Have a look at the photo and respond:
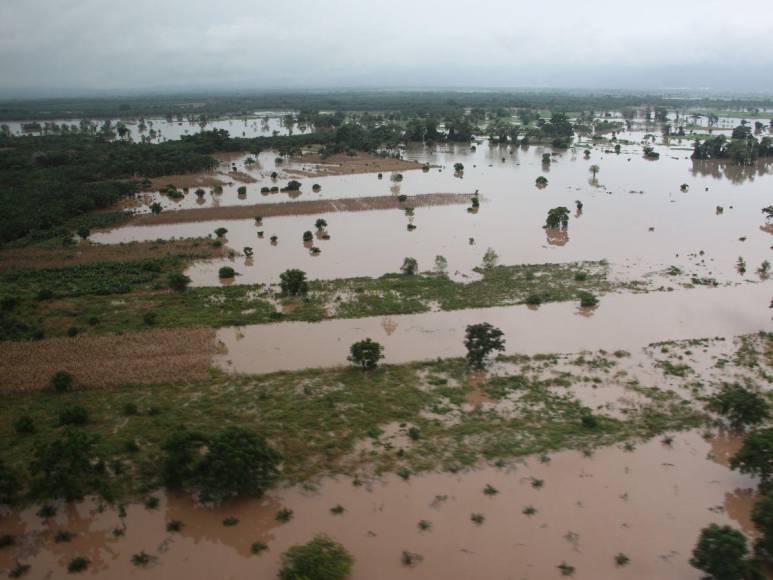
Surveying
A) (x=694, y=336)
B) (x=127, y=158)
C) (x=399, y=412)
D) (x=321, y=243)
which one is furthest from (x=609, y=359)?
(x=127, y=158)

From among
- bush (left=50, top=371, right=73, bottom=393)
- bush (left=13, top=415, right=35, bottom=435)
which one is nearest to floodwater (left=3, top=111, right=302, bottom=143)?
bush (left=50, top=371, right=73, bottom=393)

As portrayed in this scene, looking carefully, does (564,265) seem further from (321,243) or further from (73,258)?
(73,258)

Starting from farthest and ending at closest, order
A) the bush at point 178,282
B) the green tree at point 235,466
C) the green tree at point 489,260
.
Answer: the green tree at point 489,260 < the bush at point 178,282 < the green tree at point 235,466

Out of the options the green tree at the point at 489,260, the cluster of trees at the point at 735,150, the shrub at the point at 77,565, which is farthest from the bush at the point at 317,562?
the cluster of trees at the point at 735,150

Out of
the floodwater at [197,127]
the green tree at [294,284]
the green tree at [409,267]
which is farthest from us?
the floodwater at [197,127]

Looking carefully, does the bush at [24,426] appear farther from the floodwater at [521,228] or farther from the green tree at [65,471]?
the floodwater at [521,228]

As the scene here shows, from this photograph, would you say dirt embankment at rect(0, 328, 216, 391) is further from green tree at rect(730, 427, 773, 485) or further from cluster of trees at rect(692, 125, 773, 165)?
cluster of trees at rect(692, 125, 773, 165)
